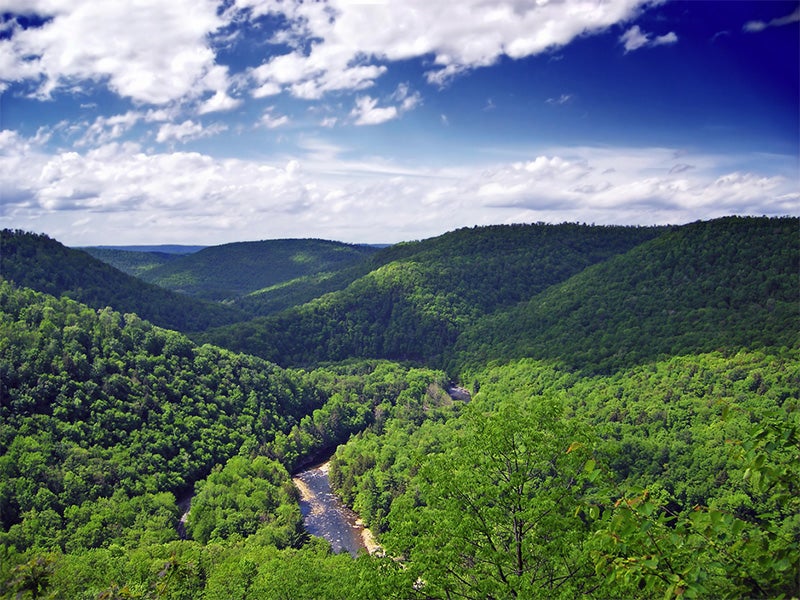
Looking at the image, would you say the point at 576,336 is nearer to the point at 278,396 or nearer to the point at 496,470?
the point at 278,396

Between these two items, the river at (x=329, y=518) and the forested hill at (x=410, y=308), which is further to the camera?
the forested hill at (x=410, y=308)

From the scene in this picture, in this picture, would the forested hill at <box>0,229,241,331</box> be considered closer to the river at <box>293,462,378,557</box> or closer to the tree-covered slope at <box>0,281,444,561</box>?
the tree-covered slope at <box>0,281,444,561</box>

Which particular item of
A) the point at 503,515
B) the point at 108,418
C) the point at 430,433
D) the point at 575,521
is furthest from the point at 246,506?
the point at 575,521

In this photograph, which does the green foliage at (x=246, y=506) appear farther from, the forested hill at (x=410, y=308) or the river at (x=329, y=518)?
the forested hill at (x=410, y=308)

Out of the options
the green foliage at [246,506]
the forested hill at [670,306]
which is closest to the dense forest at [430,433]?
the green foliage at [246,506]

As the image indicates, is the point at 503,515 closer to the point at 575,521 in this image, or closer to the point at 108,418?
the point at 575,521

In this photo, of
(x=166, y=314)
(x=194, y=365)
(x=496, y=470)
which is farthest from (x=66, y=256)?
(x=496, y=470)

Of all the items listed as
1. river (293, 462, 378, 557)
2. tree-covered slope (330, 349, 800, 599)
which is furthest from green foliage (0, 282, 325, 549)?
tree-covered slope (330, 349, 800, 599)
